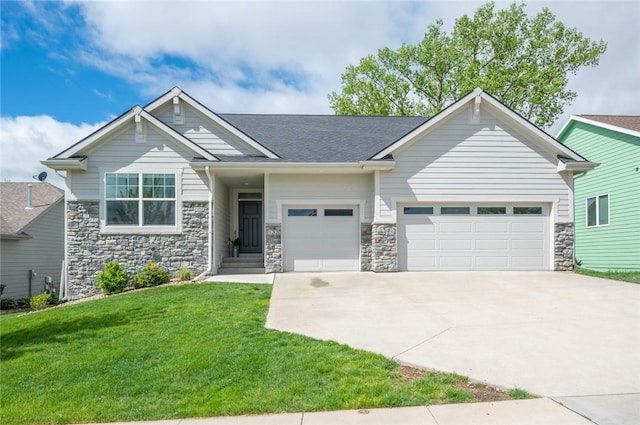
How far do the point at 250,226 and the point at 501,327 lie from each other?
10.6 meters

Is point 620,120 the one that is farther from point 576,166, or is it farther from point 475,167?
point 475,167

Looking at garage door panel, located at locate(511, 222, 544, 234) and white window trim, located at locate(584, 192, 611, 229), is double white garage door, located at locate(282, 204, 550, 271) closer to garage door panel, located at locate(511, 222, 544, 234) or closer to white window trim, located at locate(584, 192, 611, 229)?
garage door panel, located at locate(511, 222, 544, 234)

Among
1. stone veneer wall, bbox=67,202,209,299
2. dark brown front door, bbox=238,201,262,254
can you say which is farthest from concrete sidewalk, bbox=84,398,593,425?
dark brown front door, bbox=238,201,262,254

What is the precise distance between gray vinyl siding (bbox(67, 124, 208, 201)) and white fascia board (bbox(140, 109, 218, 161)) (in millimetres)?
210

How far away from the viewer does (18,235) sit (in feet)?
53.6

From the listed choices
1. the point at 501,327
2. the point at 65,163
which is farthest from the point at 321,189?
the point at 501,327

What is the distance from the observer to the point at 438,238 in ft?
42.3

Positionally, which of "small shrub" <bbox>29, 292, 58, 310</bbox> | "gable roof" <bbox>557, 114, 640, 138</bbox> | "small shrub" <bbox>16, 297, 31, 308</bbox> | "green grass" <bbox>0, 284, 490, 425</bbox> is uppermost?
Answer: "gable roof" <bbox>557, 114, 640, 138</bbox>

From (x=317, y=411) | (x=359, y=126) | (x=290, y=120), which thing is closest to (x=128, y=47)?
(x=290, y=120)

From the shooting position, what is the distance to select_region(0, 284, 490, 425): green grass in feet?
13.0

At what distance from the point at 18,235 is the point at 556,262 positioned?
794 inches

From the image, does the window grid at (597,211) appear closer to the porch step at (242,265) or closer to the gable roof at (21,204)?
the porch step at (242,265)

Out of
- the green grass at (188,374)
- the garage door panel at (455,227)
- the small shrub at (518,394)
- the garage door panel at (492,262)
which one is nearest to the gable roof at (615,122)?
the garage door panel at (492,262)

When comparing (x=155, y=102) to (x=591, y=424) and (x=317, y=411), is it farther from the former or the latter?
Result: (x=591, y=424)
